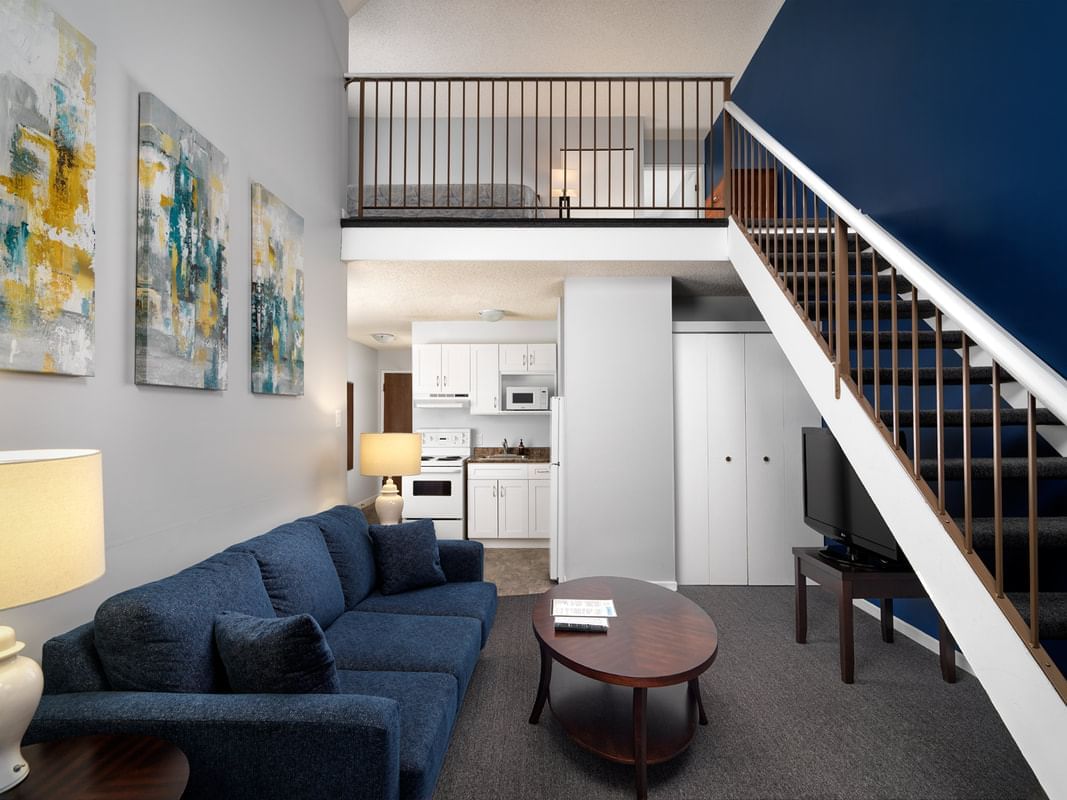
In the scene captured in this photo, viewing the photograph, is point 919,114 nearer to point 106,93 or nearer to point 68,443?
point 106,93

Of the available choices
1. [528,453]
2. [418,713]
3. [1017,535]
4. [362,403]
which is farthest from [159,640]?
[362,403]

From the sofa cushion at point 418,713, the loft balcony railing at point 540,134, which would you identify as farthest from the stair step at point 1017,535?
the loft balcony railing at point 540,134

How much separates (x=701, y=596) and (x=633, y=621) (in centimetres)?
190

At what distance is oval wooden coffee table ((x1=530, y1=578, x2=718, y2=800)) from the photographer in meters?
1.84

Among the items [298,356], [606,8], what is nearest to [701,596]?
[298,356]

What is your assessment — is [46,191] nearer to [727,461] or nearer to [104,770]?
[104,770]

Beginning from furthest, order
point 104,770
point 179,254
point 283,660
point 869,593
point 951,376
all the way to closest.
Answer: point 869,593, point 951,376, point 179,254, point 283,660, point 104,770

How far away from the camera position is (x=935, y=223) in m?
2.84

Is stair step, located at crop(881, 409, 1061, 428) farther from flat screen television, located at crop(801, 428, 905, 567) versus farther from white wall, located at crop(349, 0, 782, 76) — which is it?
white wall, located at crop(349, 0, 782, 76)

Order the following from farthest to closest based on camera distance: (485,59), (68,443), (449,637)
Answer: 1. (485,59)
2. (449,637)
3. (68,443)

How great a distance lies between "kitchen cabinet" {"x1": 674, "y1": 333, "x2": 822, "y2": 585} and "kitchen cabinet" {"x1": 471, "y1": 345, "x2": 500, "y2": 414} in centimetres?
232

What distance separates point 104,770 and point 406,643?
1111 millimetres

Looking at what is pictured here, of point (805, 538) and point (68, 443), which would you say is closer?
point (68, 443)

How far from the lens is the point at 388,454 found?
357 centimetres
